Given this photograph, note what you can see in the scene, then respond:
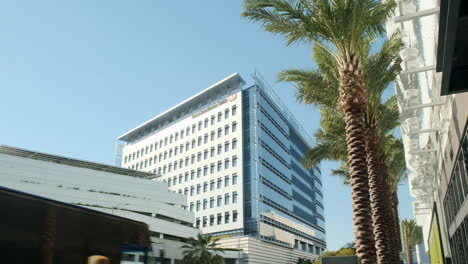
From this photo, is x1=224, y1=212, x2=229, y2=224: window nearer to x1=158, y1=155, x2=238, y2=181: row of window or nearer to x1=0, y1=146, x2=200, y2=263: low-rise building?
x1=0, y1=146, x2=200, y2=263: low-rise building

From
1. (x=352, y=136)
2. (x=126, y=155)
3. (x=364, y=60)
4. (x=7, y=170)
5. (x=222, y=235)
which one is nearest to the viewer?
(x=352, y=136)

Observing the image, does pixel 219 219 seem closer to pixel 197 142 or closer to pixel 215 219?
pixel 215 219

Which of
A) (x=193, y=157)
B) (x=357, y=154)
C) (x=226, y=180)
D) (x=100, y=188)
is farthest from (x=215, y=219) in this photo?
(x=357, y=154)

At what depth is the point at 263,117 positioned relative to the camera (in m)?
86.6

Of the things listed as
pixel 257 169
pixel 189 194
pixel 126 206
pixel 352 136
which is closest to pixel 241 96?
pixel 257 169

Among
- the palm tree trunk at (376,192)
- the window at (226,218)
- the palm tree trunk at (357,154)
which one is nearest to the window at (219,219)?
the window at (226,218)

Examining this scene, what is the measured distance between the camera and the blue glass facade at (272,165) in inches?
3091

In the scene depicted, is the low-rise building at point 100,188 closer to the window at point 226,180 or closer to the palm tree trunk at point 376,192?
the window at point 226,180

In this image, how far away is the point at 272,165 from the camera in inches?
3509

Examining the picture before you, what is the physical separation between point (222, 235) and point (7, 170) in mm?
36794

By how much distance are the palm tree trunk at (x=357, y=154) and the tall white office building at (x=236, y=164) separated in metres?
61.7

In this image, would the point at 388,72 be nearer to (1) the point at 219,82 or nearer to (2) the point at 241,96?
(2) the point at 241,96

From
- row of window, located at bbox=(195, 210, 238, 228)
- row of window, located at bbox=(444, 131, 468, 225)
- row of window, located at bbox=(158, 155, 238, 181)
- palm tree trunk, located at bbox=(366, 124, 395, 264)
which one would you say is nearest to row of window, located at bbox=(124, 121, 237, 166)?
row of window, located at bbox=(158, 155, 238, 181)

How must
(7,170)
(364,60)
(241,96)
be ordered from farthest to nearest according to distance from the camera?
1. (241,96)
2. (7,170)
3. (364,60)
